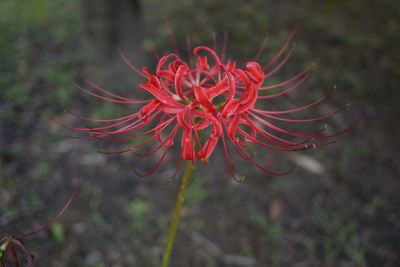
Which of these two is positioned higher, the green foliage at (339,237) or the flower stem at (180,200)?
the flower stem at (180,200)

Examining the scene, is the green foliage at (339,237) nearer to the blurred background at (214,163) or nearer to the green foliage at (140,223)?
the blurred background at (214,163)

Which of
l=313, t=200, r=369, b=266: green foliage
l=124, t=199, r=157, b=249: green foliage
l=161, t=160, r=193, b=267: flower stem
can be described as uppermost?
l=161, t=160, r=193, b=267: flower stem

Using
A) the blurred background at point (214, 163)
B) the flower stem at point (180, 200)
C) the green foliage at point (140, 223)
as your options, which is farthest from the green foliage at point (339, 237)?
the flower stem at point (180, 200)

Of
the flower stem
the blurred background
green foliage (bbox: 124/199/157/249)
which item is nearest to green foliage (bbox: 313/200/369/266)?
the blurred background

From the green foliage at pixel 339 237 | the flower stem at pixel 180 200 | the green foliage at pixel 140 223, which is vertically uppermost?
the flower stem at pixel 180 200

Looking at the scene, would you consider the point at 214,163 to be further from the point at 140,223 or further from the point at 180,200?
the point at 180,200

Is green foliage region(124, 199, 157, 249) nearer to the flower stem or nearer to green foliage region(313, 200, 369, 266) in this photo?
the flower stem

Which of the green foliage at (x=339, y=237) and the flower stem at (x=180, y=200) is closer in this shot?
the flower stem at (x=180, y=200)

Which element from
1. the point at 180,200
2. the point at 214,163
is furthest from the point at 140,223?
the point at 180,200

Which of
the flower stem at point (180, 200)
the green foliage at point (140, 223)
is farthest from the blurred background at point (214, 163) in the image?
the flower stem at point (180, 200)
